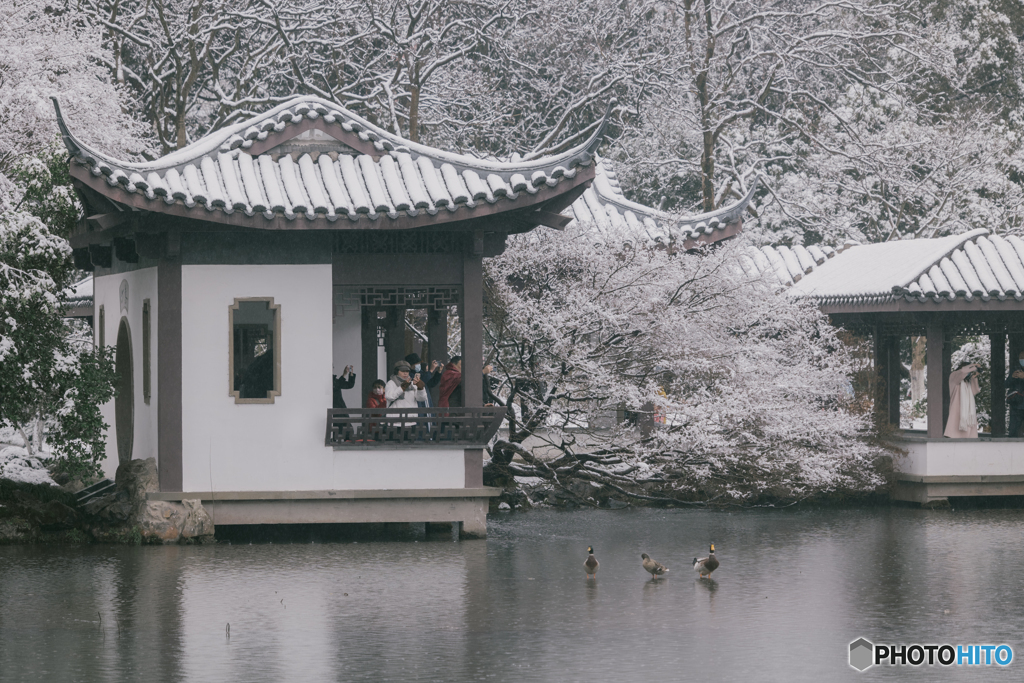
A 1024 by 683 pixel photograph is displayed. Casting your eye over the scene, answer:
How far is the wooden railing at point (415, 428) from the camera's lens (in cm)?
1567

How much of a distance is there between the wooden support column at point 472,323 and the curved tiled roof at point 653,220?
315cm

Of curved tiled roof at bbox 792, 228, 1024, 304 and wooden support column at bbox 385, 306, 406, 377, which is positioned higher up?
curved tiled roof at bbox 792, 228, 1024, 304

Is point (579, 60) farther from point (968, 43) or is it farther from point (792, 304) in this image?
point (792, 304)

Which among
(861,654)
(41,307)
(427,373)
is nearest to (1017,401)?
(427,373)

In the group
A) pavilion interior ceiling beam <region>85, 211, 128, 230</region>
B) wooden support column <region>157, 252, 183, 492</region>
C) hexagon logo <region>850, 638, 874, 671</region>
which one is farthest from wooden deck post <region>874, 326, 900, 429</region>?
hexagon logo <region>850, 638, 874, 671</region>

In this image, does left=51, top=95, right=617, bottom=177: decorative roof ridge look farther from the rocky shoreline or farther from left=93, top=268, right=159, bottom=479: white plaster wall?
the rocky shoreline

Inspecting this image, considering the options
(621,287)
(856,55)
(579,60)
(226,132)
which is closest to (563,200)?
(621,287)

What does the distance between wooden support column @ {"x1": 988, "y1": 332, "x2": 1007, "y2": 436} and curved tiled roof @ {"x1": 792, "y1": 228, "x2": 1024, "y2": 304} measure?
6.20 feet

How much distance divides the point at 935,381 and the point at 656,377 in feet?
13.4

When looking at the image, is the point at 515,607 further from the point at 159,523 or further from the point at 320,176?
the point at 320,176

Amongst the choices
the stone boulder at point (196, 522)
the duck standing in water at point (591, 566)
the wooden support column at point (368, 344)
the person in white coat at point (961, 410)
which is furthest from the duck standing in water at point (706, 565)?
the wooden support column at point (368, 344)

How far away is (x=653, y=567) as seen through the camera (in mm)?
12711

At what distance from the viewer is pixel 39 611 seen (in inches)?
435

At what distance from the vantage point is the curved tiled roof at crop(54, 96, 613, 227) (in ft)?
48.8
